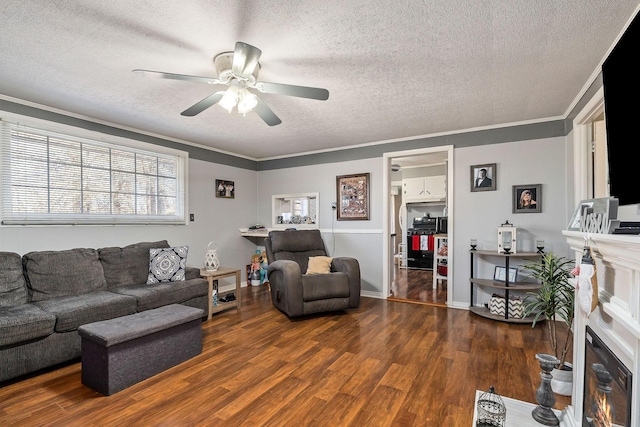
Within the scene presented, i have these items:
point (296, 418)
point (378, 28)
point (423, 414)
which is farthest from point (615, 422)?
point (378, 28)

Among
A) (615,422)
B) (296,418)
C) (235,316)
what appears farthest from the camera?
(235,316)

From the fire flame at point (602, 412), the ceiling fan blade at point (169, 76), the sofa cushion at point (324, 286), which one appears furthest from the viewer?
the sofa cushion at point (324, 286)

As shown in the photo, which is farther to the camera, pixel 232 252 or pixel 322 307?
pixel 232 252

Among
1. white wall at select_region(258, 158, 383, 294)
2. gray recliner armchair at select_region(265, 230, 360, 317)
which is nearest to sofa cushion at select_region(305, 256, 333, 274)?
gray recliner armchair at select_region(265, 230, 360, 317)

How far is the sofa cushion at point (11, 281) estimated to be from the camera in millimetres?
2594

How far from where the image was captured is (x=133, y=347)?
7.25ft

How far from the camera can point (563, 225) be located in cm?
352

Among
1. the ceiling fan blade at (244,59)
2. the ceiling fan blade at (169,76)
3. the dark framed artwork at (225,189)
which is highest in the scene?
the ceiling fan blade at (244,59)

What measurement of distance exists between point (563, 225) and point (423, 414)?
2.92 metres

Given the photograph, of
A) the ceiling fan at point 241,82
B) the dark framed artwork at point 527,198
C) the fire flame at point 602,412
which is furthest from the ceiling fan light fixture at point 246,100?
the dark framed artwork at point 527,198

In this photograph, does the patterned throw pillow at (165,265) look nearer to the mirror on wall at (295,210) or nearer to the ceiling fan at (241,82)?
the ceiling fan at (241,82)

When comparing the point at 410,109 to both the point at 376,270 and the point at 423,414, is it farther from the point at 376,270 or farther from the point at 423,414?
the point at 423,414

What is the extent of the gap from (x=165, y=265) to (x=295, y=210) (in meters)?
2.58

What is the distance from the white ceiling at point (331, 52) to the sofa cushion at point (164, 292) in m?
1.88
